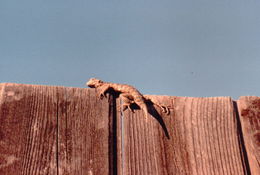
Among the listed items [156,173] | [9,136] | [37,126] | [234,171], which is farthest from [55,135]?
[234,171]

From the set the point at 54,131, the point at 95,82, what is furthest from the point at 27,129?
the point at 95,82

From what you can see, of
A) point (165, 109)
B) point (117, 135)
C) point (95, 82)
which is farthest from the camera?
point (95, 82)

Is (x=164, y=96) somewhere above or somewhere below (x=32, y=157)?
above

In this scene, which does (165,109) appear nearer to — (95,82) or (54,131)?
(54,131)

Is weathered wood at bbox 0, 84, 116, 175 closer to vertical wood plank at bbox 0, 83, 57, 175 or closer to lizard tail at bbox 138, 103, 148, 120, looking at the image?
vertical wood plank at bbox 0, 83, 57, 175

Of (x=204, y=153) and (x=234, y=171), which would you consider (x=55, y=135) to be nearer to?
(x=204, y=153)

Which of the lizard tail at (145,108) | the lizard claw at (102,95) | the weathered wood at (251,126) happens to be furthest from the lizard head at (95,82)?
the weathered wood at (251,126)

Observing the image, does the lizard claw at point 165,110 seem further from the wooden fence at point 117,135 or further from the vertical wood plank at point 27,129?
the vertical wood plank at point 27,129
